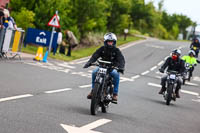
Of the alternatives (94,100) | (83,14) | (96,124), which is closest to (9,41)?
(94,100)

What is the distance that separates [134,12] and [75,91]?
57167 mm

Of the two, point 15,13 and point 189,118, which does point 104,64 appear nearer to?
point 189,118

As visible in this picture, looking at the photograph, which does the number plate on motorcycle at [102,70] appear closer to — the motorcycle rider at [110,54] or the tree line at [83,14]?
the motorcycle rider at [110,54]

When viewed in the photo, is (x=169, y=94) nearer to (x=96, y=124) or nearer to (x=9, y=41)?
(x=96, y=124)

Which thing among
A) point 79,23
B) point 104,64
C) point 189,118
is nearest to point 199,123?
point 189,118

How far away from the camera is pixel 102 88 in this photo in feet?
31.0

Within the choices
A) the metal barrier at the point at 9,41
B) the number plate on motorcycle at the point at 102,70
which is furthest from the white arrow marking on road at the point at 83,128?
the metal barrier at the point at 9,41

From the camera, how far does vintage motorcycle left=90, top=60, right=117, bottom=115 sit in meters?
9.20

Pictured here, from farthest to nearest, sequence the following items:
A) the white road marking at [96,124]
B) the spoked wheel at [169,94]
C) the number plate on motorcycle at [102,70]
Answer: the spoked wheel at [169,94] → the number plate on motorcycle at [102,70] → the white road marking at [96,124]

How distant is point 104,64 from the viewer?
31.6 feet

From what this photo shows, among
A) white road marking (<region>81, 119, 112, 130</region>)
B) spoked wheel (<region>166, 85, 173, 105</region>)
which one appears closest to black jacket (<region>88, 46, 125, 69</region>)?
white road marking (<region>81, 119, 112, 130</region>)

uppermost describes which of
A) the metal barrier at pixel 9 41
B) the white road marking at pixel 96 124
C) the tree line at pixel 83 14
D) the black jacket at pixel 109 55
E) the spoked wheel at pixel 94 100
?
the tree line at pixel 83 14

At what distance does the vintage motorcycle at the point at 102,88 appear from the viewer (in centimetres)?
920

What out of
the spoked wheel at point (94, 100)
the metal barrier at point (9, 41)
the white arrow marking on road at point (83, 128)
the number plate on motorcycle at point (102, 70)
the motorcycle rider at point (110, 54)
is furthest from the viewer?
the metal barrier at point (9, 41)
